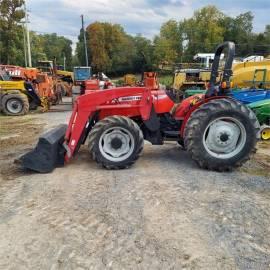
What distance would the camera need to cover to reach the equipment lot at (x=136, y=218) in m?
4.04

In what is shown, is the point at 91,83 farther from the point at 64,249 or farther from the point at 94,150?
the point at 64,249

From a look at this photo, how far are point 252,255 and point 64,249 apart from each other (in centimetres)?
176

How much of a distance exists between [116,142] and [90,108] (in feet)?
2.43

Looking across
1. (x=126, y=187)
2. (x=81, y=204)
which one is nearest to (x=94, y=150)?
(x=126, y=187)

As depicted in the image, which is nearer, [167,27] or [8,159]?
[8,159]

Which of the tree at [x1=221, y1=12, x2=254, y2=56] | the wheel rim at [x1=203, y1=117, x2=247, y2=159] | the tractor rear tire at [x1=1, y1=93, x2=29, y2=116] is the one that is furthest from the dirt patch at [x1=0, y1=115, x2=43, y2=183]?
the tree at [x1=221, y1=12, x2=254, y2=56]

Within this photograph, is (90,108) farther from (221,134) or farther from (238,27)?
(238,27)

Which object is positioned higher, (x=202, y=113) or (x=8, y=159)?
(x=202, y=113)

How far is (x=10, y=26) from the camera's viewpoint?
42.8 m

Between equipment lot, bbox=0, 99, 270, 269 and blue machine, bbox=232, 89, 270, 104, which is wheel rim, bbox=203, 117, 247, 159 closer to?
equipment lot, bbox=0, 99, 270, 269

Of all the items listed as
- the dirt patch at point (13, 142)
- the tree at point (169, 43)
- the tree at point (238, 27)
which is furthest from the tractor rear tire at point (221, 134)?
the tree at point (238, 27)

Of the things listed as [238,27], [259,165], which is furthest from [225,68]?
[238,27]

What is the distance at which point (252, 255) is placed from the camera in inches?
159

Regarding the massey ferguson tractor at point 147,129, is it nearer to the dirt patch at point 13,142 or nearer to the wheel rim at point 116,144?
the wheel rim at point 116,144
